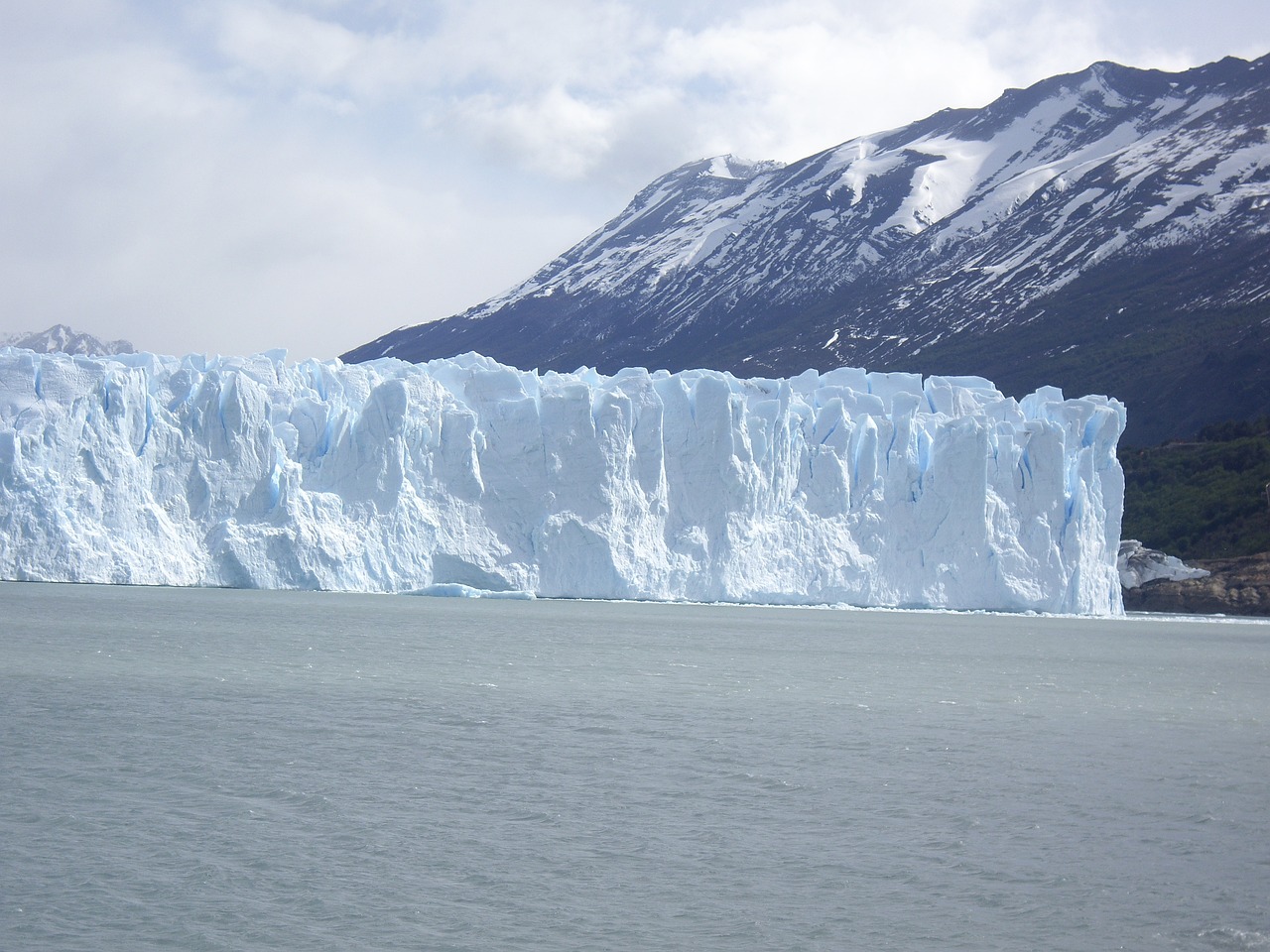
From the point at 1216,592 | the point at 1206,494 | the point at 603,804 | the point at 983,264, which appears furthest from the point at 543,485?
the point at 983,264

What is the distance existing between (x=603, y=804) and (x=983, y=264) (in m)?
93.4

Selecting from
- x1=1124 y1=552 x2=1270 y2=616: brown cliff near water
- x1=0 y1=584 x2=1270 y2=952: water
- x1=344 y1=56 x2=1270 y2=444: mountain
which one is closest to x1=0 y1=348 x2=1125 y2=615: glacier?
x1=0 y1=584 x2=1270 y2=952: water

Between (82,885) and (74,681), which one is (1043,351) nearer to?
(74,681)

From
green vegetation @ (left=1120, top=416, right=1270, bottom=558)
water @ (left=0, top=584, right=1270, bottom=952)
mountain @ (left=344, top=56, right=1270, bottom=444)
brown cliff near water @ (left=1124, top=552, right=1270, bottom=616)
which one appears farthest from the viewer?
mountain @ (left=344, top=56, right=1270, bottom=444)

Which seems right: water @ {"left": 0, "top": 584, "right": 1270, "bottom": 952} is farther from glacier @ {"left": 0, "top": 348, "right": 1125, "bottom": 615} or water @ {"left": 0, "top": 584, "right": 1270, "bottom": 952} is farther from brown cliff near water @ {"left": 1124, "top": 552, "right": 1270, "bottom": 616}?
brown cliff near water @ {"left": 1124, "top": 552, "right": 1270, "bottom": 616}

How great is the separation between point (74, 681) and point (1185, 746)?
10568 millimetres

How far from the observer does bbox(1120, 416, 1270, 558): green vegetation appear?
141 ft

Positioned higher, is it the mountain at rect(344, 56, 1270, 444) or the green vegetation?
the mountain at rect(344, 56, 1270, 444)

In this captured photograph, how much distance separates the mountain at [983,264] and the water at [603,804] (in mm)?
52609

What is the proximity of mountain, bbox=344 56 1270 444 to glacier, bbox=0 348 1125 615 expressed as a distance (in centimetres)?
3481

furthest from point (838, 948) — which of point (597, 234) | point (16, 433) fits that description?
point (597, 234)

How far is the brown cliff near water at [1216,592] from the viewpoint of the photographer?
40.4 meters

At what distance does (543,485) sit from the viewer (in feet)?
94.9

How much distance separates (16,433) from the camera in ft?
80.2
